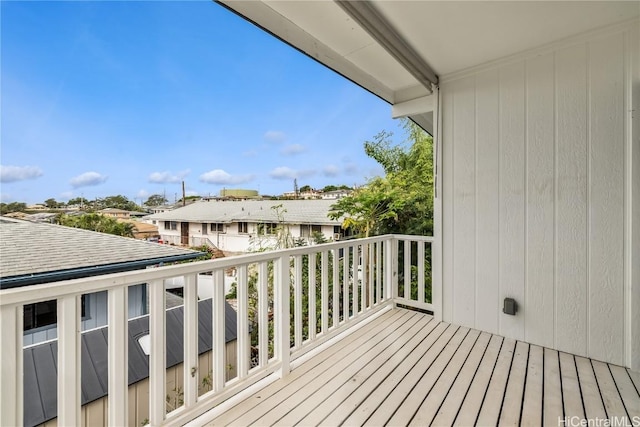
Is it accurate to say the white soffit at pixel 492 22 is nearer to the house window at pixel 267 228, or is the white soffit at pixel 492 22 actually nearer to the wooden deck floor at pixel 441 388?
the wooden deck floor at pixel 441 388

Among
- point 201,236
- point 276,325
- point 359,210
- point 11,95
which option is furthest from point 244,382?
point 359,210

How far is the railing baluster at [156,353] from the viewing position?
4.59ft

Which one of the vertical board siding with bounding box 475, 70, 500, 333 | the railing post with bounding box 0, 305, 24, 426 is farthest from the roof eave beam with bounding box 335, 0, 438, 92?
the railing post with bounding box 0, 305, 24, 426

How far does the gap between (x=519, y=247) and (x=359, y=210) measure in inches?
81.0

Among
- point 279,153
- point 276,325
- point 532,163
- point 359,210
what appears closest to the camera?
point 276,325

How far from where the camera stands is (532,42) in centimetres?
233

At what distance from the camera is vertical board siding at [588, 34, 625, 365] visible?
2117mm

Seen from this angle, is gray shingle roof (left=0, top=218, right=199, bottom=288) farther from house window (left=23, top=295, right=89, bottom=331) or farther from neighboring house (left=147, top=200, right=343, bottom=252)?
neighboring house (left=147, top=200, right=343, bottom=252)

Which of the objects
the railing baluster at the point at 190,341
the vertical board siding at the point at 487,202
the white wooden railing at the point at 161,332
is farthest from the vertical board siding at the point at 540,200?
the railing baluster at the point at 190,341

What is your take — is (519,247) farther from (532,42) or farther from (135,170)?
(135,170)

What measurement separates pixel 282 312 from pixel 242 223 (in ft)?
7.27

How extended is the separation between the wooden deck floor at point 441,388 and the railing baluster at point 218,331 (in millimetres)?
183

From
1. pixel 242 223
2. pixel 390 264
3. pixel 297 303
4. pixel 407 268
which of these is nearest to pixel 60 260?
pixel 297 303

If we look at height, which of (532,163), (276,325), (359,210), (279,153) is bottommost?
(276,325)
